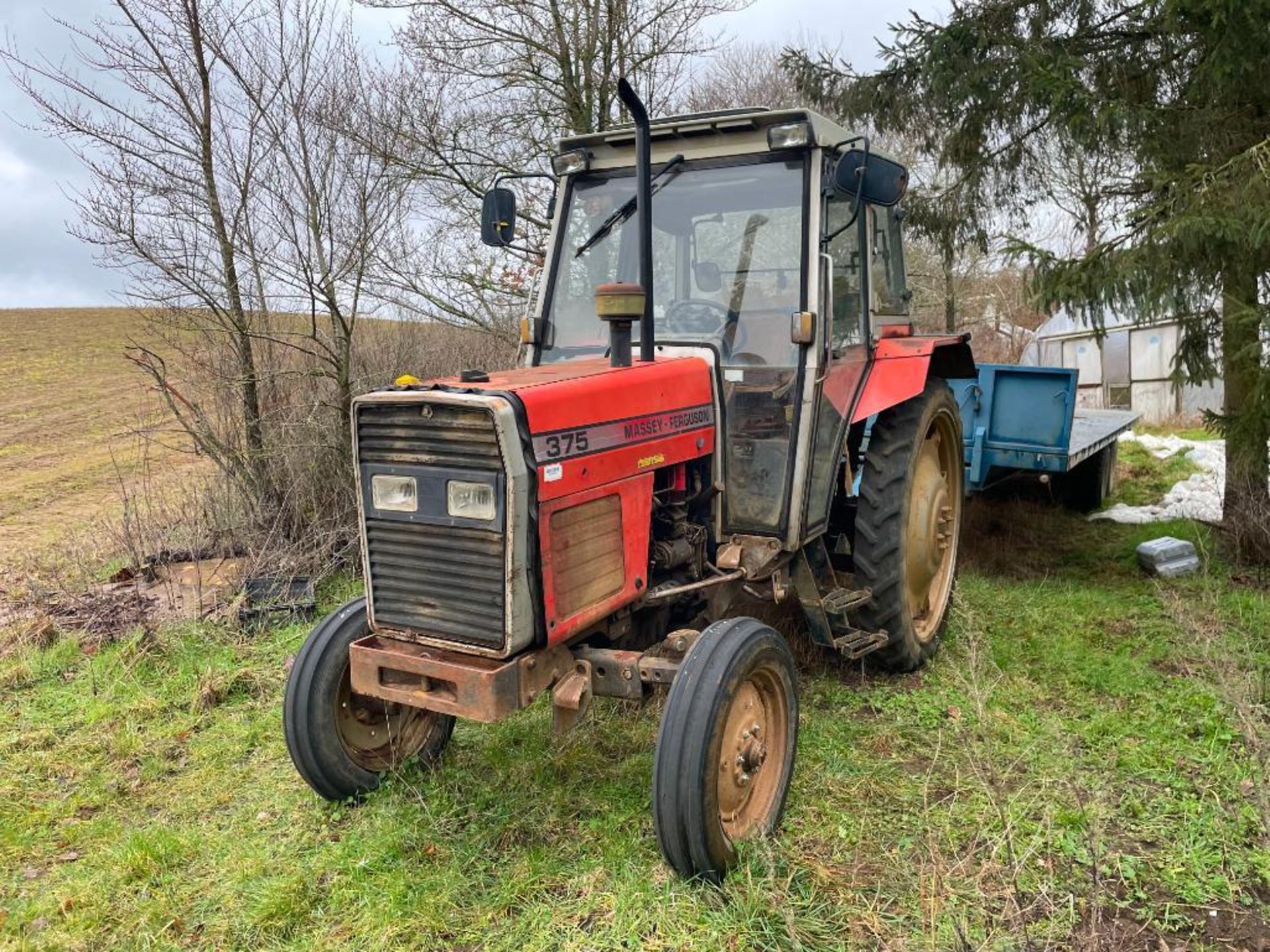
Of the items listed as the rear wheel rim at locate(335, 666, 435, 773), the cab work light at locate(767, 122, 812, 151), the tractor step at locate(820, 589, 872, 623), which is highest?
the cab work light at locate(767, 122, 812, 151)

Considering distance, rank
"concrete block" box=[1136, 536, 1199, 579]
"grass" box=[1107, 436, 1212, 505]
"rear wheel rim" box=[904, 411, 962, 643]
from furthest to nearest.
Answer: "grass" box=[1107, 436, 1212, 505] → "concrete block" box=[1136, 536, 1199, 579] → "rear wheel rim" box=[904, 411, 962, 643]

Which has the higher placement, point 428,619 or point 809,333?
point 809,333

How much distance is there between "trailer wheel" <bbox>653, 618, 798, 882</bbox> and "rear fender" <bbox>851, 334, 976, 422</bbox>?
1260 millimetres

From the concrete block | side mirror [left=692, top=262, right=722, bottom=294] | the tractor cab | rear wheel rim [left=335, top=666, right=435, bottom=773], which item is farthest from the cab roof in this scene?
the concrete block

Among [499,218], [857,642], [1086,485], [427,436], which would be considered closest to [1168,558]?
[1086,485]

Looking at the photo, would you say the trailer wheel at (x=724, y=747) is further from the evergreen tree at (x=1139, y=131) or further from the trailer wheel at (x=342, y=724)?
the evergreen tree at (x=1139, y=131)

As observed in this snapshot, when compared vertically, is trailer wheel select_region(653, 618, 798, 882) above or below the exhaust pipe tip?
below

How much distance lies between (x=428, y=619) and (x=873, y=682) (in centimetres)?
226

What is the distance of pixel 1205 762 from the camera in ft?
10.5

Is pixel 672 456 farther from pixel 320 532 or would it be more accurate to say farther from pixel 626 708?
pixel 320 532

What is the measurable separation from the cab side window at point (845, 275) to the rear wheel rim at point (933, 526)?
64 cm

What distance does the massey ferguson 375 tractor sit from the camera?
2.50 metres

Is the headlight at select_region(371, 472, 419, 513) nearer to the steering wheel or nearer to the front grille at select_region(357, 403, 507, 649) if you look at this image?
the front grille at select_region(357, 403, 507, 649)

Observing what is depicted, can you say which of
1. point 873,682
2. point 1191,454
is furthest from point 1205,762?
point 1191,454
